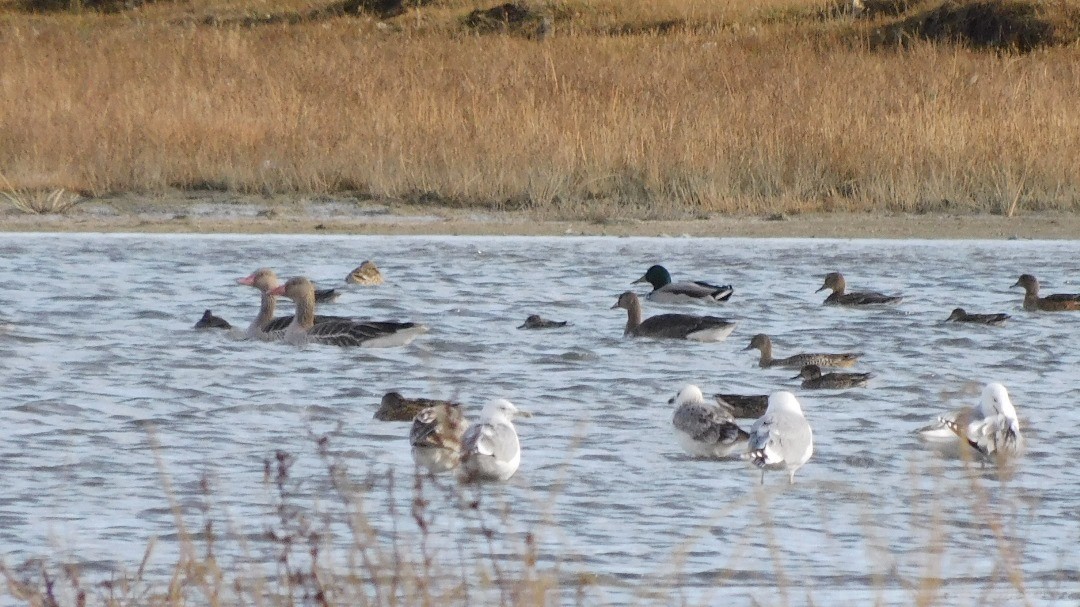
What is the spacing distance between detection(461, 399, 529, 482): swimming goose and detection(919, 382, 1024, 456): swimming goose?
1.54m

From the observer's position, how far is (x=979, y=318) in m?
10.3

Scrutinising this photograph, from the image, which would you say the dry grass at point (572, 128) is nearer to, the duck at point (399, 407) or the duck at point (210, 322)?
the duck at point (210, 322)

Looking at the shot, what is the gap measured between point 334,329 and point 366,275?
207cm

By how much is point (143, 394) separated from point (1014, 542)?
4.26 metres

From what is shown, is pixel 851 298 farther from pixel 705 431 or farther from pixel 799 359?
pixel 705 431

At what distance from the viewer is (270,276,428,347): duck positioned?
9.54m

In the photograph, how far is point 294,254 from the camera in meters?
13.6

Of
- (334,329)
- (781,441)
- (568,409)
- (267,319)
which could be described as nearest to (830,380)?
(568,409)

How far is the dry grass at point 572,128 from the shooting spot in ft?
48.9

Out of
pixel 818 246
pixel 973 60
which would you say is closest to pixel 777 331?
pixel 818 246

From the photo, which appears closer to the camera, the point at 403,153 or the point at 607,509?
the point at 607,509

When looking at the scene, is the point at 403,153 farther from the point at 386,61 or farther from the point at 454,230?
the point at 386,61

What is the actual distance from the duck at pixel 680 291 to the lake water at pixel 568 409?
11cm

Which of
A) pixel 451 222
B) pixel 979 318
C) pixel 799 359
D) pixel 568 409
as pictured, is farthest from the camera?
pixel 451 222
